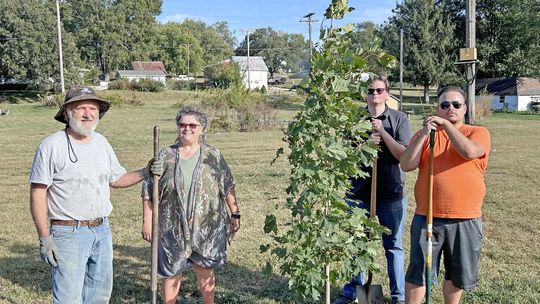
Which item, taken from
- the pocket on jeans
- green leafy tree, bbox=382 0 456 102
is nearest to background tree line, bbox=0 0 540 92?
green leafy tree, bbox=382 0 456 102

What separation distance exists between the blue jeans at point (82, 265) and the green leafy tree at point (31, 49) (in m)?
49.2

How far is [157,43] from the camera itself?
85875 millimetres

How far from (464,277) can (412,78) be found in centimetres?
4186

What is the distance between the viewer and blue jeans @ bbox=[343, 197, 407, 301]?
428 cm

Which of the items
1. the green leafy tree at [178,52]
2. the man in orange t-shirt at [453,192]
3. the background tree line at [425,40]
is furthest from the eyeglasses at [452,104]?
the green leafy tree at [178,52]

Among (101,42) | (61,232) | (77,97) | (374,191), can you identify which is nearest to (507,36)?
(374,191)

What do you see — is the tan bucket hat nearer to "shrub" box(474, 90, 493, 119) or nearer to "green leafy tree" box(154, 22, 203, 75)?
"shrub" box(474, 90, 493, 119)

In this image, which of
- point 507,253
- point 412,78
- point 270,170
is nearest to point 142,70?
point 412,78

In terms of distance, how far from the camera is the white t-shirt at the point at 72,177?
3.20 m

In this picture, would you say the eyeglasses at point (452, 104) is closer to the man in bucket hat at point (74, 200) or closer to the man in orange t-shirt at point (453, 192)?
the man in orange t-shirt at point (453, 192)

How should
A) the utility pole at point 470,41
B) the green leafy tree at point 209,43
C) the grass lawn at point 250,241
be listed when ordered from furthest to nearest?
the green leafy tree at point 209,43, the utility pole at point 470,41, the grass lawn at point 250,241

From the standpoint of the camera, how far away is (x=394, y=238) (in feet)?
14.2

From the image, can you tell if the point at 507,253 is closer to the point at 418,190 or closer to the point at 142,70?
the point at 418,190

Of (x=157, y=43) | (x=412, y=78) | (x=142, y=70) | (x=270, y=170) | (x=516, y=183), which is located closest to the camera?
(x=516, y=183)
